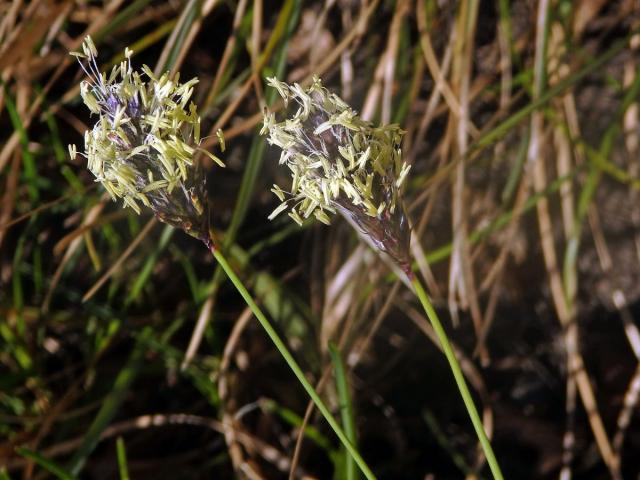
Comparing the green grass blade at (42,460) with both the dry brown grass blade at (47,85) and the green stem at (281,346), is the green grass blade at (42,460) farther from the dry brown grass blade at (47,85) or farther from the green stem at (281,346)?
the dry brown grass blade at (47,85)

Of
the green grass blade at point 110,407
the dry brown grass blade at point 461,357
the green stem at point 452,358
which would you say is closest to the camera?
the green stem at point 452,358

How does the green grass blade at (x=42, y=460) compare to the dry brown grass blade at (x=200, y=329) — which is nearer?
the green grass blade at (x=42, y=460)

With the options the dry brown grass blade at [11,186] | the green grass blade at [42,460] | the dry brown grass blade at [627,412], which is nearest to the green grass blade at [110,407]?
the green grass blade at [42,460]

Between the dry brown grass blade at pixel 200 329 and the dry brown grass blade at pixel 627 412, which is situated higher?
the dry brown grass blade at pixel 200 329

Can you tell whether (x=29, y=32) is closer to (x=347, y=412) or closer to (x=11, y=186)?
(x=11, y=186)

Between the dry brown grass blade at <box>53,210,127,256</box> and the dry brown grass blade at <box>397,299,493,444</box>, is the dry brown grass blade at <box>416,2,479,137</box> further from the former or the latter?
the dry brown grass blade at <box>53,210,127,256</box>

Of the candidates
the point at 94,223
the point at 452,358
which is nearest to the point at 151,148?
the point at 452,358

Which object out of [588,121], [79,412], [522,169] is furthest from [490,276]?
[79,412]
